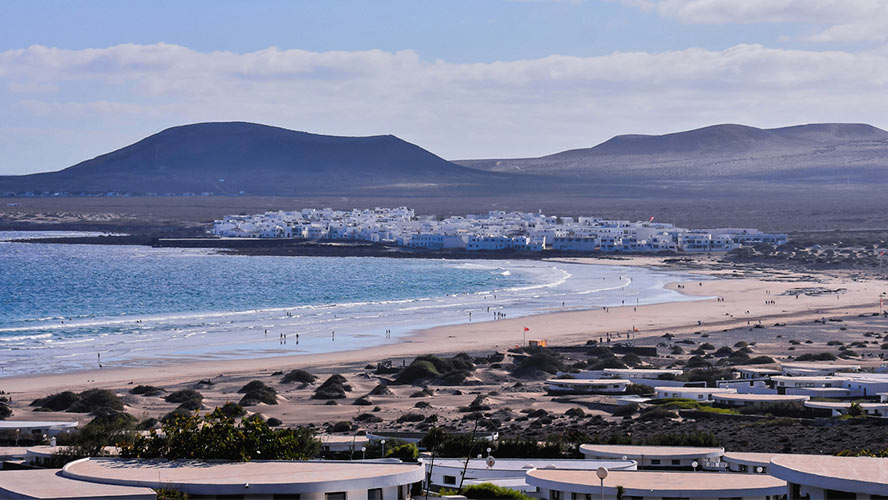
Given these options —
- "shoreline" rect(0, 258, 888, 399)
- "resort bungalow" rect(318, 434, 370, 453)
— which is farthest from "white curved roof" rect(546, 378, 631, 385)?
"resort bungalow" rect(318, 434, 370, 453)

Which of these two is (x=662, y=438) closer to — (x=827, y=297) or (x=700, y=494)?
(x=700, y=494)

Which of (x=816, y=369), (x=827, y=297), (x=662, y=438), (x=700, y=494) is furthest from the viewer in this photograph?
(x=827, y=297)

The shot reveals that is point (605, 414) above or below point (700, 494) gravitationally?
below

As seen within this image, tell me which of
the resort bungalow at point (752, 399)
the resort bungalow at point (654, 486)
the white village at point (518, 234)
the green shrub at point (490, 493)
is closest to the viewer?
the resort bungalow at point (654, 486)

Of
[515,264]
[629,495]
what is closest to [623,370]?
[629,495]

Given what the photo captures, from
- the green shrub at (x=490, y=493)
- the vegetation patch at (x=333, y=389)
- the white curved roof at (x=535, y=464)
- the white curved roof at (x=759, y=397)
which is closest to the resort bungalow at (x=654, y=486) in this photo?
the green shrub at (x=490, y=493)

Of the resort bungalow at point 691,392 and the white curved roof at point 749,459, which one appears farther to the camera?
the resort bungalow at point 691,392

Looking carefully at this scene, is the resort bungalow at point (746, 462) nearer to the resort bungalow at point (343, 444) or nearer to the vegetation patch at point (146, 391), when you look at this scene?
the resort bungalow at point (343, 444)

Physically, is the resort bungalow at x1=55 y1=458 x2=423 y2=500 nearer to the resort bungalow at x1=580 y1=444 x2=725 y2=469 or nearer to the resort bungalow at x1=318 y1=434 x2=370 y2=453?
the resort bungalow at x1=580 y1=444 x2=725 y2=469
